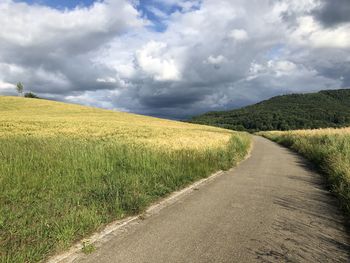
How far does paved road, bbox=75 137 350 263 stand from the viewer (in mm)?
5047

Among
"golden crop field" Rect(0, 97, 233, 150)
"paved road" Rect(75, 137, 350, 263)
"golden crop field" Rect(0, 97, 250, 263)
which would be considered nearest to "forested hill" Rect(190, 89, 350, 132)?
"golden crop field" Rect(0, 97, 233, 150)

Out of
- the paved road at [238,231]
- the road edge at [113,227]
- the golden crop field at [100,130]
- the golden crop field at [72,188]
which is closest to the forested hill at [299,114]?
the golden crop field at [100,130]

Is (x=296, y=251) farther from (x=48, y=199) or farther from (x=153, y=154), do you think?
(x=153, y=154)

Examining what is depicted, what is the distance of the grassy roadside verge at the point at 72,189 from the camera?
5359 millimetres

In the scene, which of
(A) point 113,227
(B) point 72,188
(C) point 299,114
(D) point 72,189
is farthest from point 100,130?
(C) point 299,114

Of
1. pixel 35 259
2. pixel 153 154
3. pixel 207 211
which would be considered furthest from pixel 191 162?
pixel 35 259

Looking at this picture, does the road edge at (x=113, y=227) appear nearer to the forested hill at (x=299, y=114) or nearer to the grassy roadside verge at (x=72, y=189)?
the grassy roadside verge at (x=72, y=189)

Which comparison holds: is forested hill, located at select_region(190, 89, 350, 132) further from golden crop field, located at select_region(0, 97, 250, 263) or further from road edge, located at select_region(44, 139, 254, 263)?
road edge, located at select_region(44, 139, 254, 263)

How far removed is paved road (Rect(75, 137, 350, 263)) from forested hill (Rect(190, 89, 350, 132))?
8212 cm

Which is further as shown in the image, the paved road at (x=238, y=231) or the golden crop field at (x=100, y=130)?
the golden crop field at (x=100, y=130)

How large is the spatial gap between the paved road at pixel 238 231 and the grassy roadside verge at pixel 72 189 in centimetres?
70

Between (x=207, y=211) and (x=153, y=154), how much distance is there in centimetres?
593

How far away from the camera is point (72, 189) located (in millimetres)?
8203

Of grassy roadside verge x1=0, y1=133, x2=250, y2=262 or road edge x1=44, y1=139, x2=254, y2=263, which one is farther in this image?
grassy roadside verge x1=0, y1=133, x2=250, y2=262
